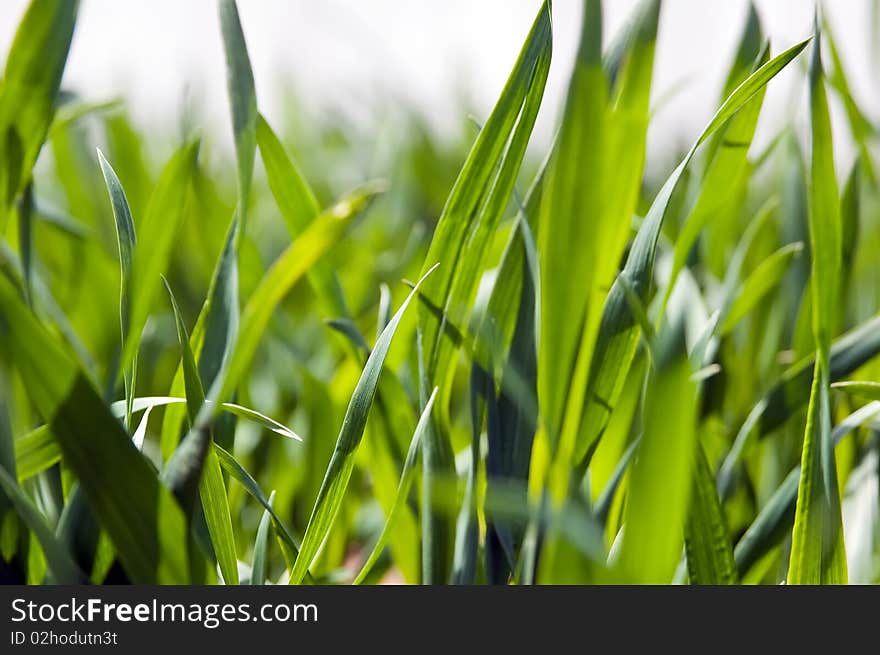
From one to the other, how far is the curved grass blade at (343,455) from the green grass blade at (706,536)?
0.10 metres

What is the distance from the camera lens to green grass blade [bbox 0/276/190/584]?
18 cm

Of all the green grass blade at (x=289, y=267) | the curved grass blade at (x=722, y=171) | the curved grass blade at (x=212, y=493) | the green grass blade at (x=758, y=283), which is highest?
the curved grass blade at (x=722, y=171)

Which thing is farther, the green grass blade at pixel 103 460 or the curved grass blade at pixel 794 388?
the curved grass blade at pixel 794 388

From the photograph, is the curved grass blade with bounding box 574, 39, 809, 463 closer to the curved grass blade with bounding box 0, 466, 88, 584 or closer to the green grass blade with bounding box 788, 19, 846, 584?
the green grass blade with bounding box 788, 19, 846, 584

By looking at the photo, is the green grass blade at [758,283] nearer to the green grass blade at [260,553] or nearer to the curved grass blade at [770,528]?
the curved grass blade at [770,528]

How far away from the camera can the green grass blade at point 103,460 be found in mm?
179

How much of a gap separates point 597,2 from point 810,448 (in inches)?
5.9

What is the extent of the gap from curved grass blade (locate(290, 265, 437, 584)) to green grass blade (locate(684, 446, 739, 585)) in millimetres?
104

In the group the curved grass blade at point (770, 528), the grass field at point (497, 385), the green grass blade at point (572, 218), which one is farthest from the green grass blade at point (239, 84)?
the curved grass blade at point (770, 528)

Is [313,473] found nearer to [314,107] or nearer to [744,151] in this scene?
[744,151]

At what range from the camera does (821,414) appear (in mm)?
249

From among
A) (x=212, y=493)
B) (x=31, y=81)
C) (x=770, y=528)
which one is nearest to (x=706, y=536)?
(x=770, y=528)

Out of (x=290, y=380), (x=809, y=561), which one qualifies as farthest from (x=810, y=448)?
(x=290, y=380)

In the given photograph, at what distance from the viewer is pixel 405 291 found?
1.50ft
